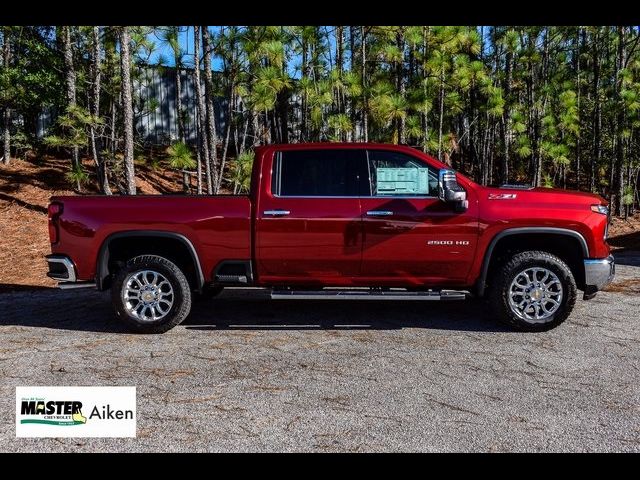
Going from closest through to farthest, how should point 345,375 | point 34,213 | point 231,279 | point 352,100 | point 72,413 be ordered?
point 72,413 < point 345,375 < point 231,279 < point 34,213 < point 352,100

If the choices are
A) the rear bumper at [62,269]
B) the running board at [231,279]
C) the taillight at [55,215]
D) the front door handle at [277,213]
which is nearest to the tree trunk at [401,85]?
the front door handle at [277,213]

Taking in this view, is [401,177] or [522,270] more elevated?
[401,177]

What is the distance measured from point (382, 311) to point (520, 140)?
13057 millimetres

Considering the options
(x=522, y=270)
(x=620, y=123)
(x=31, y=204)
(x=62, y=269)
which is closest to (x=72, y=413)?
(x=62, y=269)

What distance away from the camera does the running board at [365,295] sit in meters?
4.98

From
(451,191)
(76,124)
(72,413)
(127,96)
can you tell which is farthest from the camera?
(76,124)

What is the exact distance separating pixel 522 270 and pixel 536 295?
0.92ft

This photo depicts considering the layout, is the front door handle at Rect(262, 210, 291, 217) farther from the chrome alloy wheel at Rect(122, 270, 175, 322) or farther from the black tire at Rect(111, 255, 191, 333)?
the chrome alloy wheel at Rect(122, 270, 175, 322)

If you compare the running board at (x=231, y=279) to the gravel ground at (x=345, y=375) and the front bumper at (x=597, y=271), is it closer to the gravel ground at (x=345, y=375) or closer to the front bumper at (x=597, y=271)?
the gravel ground at (x=345, y=375)

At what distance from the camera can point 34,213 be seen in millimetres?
12789

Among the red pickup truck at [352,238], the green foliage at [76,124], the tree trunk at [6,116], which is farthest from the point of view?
the tree trunk at [6,116]

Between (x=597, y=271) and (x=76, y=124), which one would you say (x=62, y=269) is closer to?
(x=597, y=271)

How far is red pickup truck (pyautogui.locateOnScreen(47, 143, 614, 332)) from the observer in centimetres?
508

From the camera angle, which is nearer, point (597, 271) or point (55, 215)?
point (597, 271)
